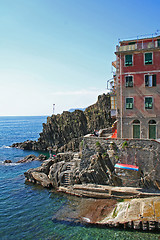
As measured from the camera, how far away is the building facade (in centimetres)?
2898

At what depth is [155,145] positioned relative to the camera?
2672 centimetres

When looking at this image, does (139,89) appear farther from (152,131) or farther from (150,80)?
(152,131)

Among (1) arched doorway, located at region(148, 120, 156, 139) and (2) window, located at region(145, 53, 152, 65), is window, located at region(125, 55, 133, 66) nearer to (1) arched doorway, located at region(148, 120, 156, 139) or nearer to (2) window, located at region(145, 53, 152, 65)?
(2) window, located at region(145, 53, 152, 65)

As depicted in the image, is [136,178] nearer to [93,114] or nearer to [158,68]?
[158,68]

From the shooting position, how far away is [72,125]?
7638 centimetres

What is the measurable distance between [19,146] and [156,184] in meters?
66.6

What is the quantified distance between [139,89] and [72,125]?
159ft

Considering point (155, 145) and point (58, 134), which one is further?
point (58, 134)

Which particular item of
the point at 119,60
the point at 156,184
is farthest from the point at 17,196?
the point at 119,60

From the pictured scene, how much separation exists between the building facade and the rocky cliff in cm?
4235

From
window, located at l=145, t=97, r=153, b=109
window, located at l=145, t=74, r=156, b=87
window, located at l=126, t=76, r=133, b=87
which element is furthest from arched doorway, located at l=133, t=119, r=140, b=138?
window, located at l=145, t=74, r=156, b=87

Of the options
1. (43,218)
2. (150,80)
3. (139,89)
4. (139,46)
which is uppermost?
(139,46)

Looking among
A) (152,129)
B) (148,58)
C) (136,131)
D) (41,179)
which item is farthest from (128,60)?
(41,179)

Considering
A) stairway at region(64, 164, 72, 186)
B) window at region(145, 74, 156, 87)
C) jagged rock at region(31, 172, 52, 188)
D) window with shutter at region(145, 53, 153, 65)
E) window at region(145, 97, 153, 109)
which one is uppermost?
window with shutter at region(145, 53, 153, 65)
